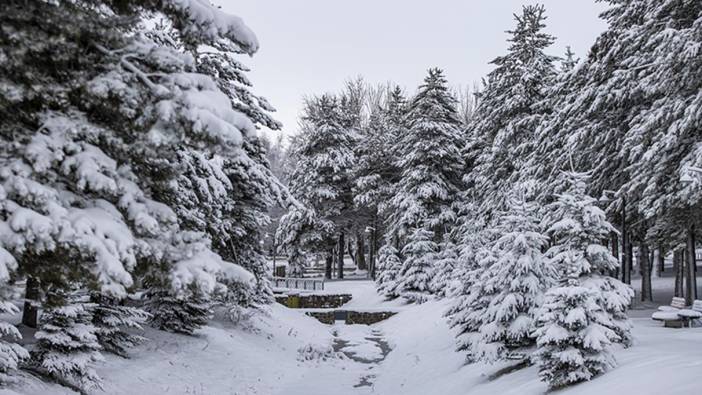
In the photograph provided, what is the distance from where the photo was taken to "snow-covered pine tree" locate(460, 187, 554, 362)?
1148 cm

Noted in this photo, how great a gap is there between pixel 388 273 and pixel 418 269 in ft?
8.55

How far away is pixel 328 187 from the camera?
36656 millimetres

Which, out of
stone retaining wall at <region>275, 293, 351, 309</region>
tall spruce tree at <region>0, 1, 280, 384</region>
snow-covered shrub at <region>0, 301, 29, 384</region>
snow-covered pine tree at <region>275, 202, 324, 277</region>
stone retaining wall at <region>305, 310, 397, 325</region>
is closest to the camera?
tall spruce tree at <region>0, 1, 280, 384</region>

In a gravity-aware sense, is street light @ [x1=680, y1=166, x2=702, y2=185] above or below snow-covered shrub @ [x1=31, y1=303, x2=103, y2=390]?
above

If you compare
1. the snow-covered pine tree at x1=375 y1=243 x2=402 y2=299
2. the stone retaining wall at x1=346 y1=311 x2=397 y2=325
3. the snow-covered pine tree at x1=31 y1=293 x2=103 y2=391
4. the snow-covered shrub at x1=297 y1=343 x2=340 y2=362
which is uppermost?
the snow-covered pine tree at x1=31 y1=293 x2=103 y2=391

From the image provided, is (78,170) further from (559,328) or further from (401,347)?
(401,347)

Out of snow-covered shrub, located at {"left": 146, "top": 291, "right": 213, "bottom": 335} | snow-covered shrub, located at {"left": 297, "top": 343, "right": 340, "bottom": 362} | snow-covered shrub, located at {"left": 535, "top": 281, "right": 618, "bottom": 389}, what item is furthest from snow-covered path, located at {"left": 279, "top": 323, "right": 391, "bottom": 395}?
snow-covered shrub, located at {"left": 535, "top": 281, "right": 618, "bottom": 389}

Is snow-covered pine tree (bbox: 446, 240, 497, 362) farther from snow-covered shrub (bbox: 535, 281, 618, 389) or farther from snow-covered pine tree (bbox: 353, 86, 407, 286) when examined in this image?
snow-covered pine tree (bbox: 353, 86, 407, 286)

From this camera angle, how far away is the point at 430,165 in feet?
103

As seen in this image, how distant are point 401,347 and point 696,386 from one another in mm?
13234

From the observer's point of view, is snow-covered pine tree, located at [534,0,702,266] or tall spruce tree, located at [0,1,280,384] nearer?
tall spruce tree, located at [0,1,280,384]

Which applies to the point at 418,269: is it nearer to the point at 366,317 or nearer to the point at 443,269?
the point at 443,269

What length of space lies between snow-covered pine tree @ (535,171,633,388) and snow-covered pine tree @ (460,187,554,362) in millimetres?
1485

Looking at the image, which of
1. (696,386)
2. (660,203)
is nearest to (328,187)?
(660,203)
